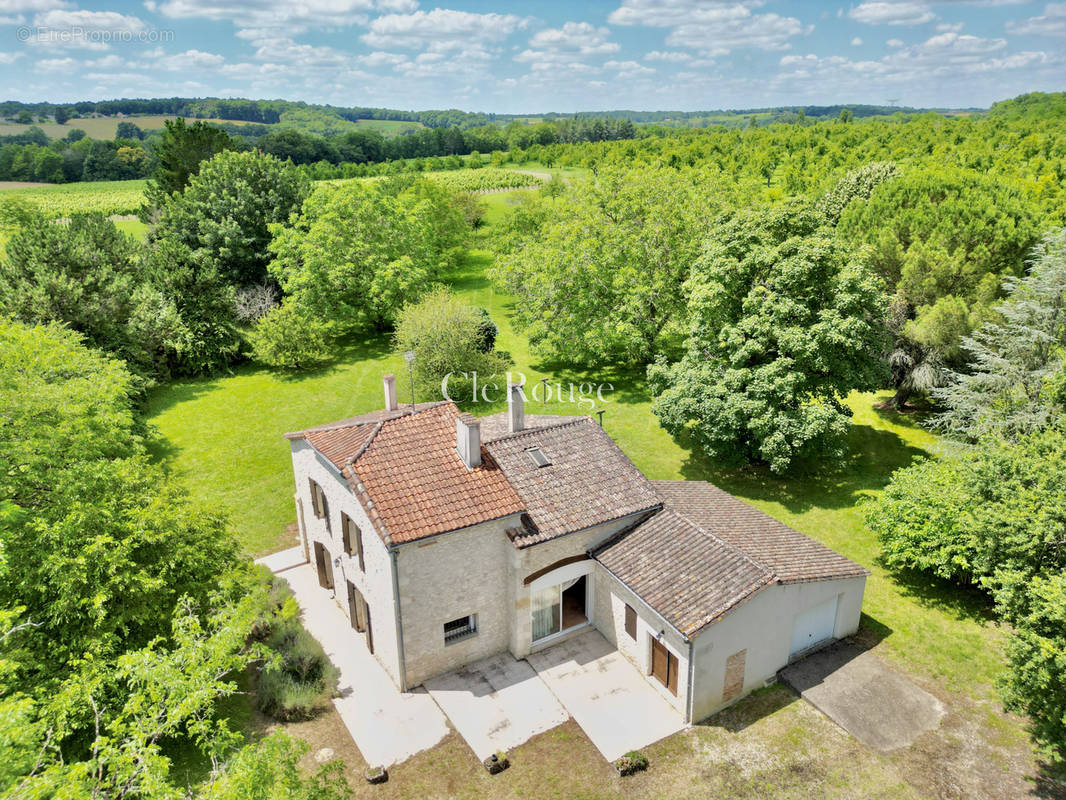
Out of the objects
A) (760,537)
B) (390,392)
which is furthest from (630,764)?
(390,392)

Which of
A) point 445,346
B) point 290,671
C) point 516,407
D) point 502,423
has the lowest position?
point 290,671

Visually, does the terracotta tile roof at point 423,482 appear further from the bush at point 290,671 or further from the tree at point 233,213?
the tree at point 233,213

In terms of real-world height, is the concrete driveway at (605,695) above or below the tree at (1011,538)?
below

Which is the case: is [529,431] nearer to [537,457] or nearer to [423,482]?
[537,457]

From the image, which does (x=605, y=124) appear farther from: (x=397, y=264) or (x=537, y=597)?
(x=537, y=597)

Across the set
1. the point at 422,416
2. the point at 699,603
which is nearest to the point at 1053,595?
the point at 699,603

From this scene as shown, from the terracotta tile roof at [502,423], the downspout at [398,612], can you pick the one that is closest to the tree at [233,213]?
the terracotta tile roof at [502,423]
